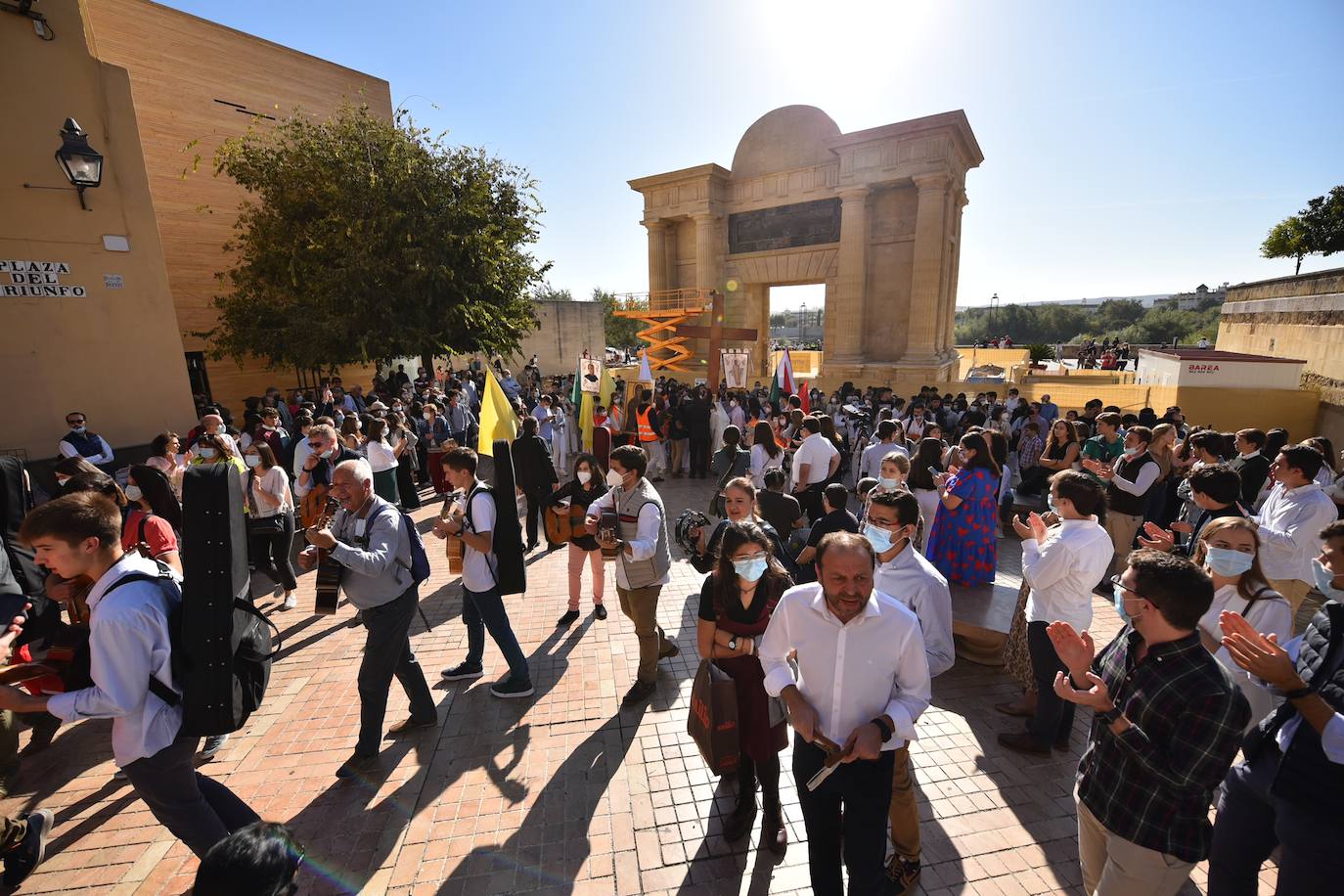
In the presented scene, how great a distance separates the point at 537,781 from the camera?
372 cm

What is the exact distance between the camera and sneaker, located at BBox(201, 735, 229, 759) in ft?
13.1

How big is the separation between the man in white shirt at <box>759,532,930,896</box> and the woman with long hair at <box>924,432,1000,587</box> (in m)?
2.94

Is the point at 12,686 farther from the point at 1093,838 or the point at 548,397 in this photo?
the point at 548,397

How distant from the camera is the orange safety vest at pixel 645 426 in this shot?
11.1 meters

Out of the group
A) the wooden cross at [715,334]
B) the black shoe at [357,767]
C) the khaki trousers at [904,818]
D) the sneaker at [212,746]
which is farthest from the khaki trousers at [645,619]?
the wooden cross at [715,334]

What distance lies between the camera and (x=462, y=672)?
4.89 metres

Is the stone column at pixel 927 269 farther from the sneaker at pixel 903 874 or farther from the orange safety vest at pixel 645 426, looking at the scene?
the sneaker at pixel 903 874

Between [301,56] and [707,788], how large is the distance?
26140 millimetres

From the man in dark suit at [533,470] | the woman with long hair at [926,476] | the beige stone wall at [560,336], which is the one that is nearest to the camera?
the woman with long hair at [926,476]

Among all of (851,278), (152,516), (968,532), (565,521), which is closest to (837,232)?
(851,278)

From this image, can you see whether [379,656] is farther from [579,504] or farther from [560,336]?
[560,336]

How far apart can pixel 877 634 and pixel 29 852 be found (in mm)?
4590

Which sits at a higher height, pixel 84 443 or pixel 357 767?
pixel 84 443

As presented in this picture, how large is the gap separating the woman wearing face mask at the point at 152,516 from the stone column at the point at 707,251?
21.6 m
